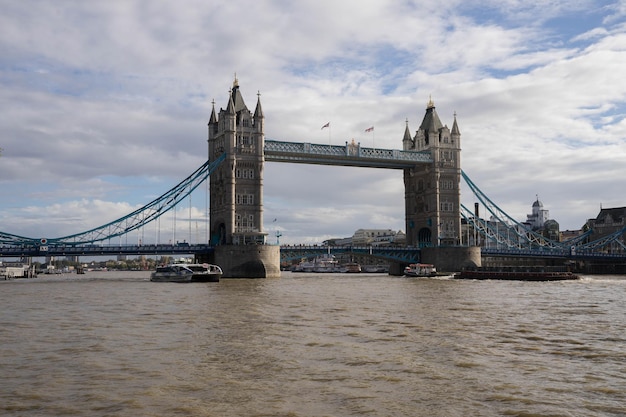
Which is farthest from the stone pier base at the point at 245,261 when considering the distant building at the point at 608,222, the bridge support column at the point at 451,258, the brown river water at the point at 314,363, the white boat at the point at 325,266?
the distant building at the point at 608,222

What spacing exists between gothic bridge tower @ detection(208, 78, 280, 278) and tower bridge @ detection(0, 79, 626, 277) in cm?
14

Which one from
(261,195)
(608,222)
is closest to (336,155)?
(261,195)

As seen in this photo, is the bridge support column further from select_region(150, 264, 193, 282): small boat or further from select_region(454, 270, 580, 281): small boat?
select_region(150, 264, 193, 282): small boat

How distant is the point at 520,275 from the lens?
3297 inches

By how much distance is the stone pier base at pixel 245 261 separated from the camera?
84.7 meters

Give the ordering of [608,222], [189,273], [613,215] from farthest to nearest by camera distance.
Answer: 1. [608,222]
2. [613,215]
3. [189,273]

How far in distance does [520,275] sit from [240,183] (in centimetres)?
4015

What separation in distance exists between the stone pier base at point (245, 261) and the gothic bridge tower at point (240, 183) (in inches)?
7.0

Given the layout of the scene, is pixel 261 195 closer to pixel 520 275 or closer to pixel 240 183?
pixel 240 183

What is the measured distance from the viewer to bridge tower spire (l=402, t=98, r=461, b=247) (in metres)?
110

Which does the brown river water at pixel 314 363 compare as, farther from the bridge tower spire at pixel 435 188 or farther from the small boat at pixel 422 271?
the bridge tower spire at pixel 435 188

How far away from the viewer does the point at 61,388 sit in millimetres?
16797

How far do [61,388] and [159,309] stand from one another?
2232cm

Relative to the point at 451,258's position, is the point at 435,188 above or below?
above
